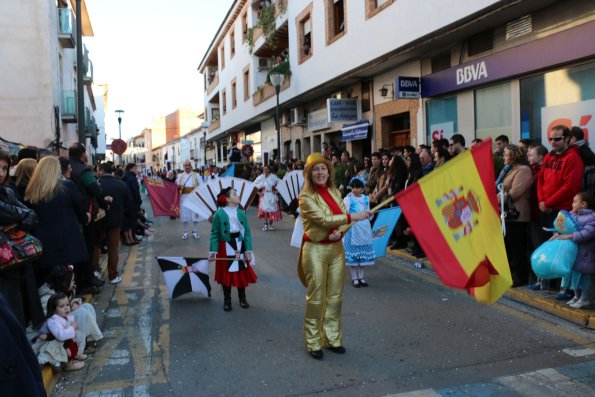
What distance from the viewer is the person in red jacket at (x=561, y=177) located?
615 cm

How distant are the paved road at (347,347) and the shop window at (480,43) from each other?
258 inches

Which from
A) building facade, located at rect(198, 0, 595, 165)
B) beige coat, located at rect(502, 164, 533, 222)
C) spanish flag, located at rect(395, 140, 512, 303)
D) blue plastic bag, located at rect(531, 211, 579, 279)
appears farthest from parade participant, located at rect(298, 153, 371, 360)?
building facade, located at rect(198, 0, 595, 165)

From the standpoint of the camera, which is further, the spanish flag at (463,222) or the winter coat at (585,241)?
the winter coat at (585,241)

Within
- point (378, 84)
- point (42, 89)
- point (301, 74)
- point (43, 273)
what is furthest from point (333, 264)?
point (42, 89)

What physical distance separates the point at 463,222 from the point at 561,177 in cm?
316

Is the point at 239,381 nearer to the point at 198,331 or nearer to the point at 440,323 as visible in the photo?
the point at 198,331

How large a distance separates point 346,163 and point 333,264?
357 inches

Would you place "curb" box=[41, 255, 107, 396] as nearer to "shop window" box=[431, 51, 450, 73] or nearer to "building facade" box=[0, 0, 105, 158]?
"shop window" box=[431, 51, 450, 73]

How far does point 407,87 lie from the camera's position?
13641 millimetres

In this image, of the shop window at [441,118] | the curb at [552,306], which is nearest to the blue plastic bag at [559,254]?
the curb at [552,306]

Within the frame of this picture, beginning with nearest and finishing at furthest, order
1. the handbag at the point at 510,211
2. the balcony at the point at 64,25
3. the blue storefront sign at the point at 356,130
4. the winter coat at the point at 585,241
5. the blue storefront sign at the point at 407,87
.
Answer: the winter coat at the point at 585,241, the handbag at the point at 510,211, the blue storefront sign at the point at 407,87, the blue storefront sign at the point at 356,130, the balcony at the point at 64,25

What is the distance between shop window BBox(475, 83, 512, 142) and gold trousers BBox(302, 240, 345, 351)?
25.5ft

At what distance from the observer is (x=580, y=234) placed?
18.6 feet

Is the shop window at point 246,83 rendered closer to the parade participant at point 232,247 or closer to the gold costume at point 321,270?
the parade participant at point 232,247
